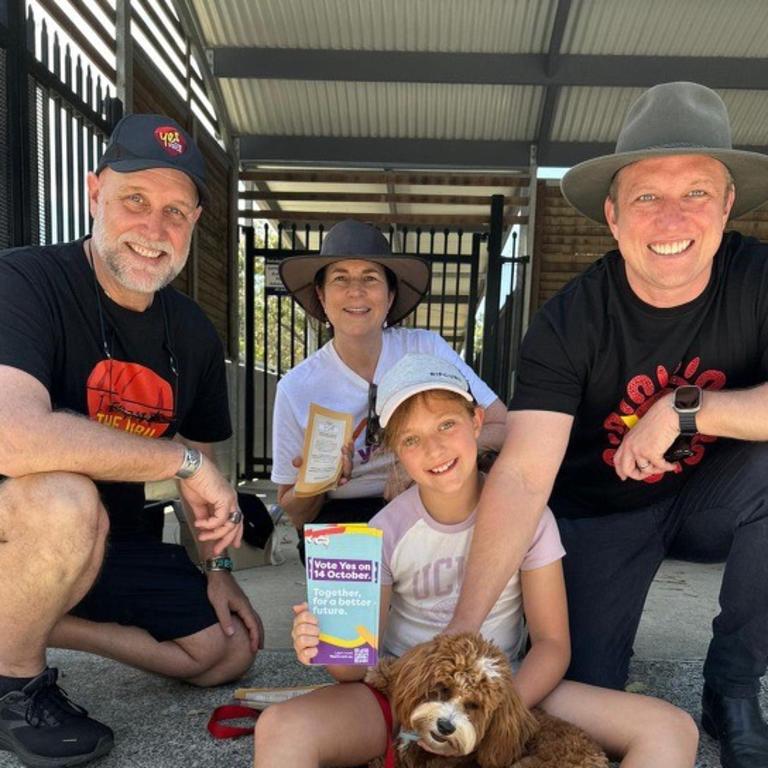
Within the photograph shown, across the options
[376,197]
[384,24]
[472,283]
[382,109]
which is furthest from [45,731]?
[376,197]

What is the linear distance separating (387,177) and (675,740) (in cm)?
774

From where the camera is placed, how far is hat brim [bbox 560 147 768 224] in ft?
7.65

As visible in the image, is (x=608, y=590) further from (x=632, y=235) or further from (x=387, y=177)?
(x=387, y=177)

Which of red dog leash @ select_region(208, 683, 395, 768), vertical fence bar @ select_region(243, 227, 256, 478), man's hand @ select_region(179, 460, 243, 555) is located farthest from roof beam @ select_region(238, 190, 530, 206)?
red dog leash @ select_region(208, 683, 395, 768)

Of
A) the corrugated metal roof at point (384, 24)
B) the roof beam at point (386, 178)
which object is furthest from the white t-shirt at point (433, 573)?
the roof beam at point (386, 178)

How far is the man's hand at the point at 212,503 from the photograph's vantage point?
2391 mm

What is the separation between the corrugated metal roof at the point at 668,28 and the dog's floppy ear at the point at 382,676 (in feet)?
21.7

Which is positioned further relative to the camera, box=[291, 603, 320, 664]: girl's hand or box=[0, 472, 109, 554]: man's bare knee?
box=[0, 472, 109, 554]: man's bare knee

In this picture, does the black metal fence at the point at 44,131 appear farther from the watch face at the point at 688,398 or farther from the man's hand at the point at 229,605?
the watch face at the point at 688,398

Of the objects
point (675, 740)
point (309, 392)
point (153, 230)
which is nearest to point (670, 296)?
point (675, 740)

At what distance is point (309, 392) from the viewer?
334cm

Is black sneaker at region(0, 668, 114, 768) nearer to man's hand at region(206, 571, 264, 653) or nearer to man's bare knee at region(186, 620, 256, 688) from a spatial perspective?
man's bare knee at region(186, 620, 256, 688)

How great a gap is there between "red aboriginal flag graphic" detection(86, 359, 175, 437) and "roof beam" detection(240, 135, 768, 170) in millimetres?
6426


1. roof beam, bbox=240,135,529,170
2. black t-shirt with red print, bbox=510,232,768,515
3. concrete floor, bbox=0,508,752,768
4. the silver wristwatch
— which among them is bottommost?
concrete floor, bbox=0,508,752,768
